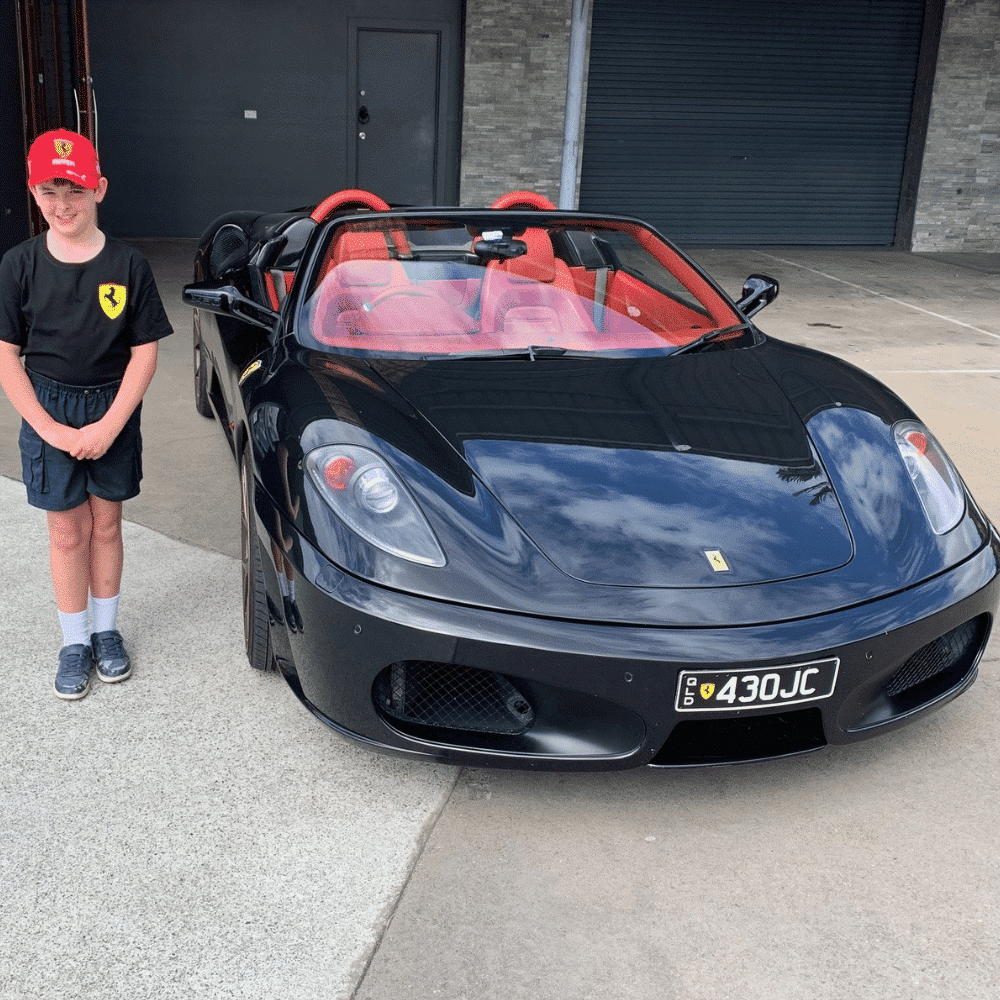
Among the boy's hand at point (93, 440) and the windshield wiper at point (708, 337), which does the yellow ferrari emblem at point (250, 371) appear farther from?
the windshield wiper at point (708, 337)

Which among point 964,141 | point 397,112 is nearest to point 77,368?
point 397,112

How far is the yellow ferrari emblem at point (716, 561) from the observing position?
2.45m

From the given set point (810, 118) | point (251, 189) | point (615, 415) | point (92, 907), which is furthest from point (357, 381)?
point (810, 118)

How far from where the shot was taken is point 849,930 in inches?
86.0

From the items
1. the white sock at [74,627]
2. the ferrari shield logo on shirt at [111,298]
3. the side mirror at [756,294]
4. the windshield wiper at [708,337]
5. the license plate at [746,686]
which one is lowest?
the white sock at [74,627]

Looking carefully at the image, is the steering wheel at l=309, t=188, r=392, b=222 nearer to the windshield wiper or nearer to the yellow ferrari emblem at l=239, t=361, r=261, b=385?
the yellow ferrari emblem at l=239, t=361, r=261, b=385

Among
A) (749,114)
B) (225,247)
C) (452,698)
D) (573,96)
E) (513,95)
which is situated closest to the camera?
(452,698)

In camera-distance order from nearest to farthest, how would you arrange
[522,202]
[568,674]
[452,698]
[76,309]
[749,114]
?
[568,674] → [452,698] → [76,309] → [522,202] → [749,114]

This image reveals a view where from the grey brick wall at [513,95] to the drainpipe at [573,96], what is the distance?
3973 mm

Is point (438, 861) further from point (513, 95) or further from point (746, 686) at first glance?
point (513, 95)

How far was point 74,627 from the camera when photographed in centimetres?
312

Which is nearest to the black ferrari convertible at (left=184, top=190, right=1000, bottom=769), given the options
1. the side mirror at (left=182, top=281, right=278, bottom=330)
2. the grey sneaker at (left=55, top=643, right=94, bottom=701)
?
the side mirror at (left=182, top=281, right=278, bottom=330)

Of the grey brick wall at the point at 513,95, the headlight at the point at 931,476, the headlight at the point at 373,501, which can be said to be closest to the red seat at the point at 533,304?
the headlight at the point at 373,501

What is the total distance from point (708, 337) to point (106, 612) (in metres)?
1.99
